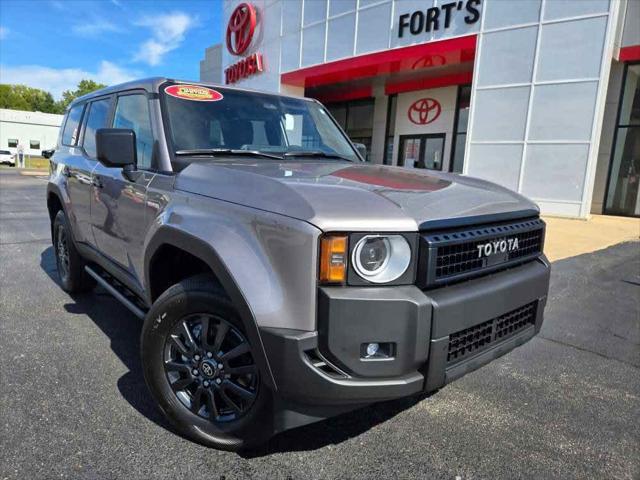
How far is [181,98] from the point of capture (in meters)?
2.97

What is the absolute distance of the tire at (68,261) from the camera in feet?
14.5

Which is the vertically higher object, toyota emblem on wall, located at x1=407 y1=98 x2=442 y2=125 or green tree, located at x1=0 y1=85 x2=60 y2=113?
green tree, located at x1=0 y1=85 x2=60 y2=113

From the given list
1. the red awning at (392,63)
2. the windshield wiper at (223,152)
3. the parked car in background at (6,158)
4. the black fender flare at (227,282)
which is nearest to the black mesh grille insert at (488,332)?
the black fender flare at (227,282)

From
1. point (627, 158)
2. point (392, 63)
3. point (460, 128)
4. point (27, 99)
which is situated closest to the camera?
point (627, 158)

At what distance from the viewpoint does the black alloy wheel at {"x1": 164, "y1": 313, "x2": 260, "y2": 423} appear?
2.14 meters

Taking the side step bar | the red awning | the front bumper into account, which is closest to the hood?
the front bumper

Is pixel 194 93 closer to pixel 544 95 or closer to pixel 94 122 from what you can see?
pixel 94 122

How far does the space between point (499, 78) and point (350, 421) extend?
39.7 ft

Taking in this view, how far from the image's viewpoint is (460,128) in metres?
16.5

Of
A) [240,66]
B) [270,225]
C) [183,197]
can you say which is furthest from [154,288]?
[240,66]

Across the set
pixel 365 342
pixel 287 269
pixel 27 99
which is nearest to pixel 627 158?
pixel 365 342

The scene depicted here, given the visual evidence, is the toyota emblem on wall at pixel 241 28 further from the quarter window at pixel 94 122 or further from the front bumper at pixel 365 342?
the front bumper at pixel 365 342

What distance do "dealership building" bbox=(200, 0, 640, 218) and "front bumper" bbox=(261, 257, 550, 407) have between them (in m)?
7.34

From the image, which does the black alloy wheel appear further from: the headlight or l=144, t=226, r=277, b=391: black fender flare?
the headlight
